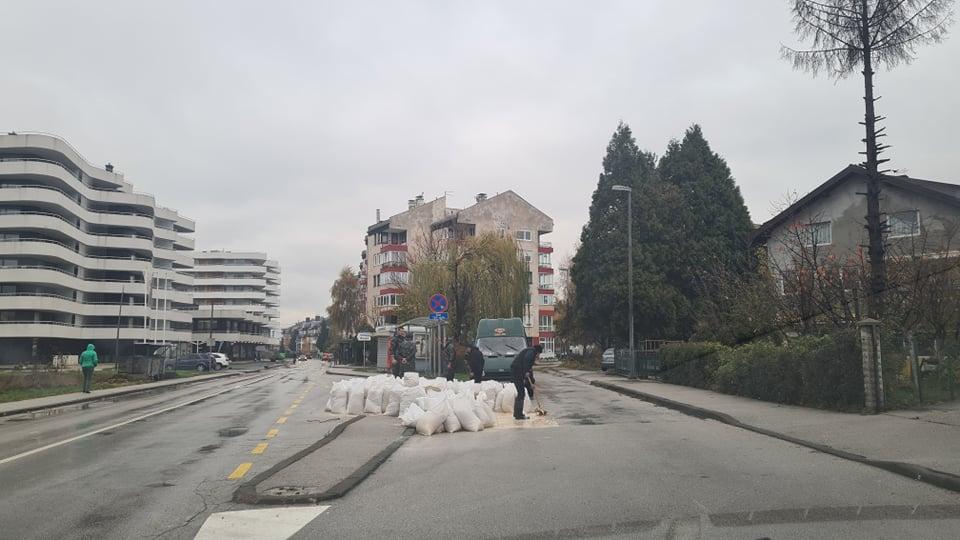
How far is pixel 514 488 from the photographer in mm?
7555

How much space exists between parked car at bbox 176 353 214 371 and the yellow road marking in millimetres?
54954

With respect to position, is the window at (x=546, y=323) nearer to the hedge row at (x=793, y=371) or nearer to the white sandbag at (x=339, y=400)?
the hedge row at (x=793, y=371)

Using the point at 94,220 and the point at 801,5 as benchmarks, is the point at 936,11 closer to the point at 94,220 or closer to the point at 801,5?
the point at 801,5

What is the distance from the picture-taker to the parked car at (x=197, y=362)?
6094 centimetres

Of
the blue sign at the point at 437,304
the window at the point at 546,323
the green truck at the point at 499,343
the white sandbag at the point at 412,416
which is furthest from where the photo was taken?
the window at the point at 546,323

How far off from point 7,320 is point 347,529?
71.3 metres

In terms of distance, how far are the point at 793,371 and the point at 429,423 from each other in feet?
26.4

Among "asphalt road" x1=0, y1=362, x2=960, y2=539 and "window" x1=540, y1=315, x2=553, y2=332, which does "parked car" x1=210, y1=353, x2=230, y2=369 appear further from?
"asphalt road" x1=0, y1=362, x2=960, y2=539

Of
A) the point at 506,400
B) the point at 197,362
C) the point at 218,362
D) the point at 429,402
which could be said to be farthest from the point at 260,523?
the point at 218,362

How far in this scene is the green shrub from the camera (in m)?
21.1

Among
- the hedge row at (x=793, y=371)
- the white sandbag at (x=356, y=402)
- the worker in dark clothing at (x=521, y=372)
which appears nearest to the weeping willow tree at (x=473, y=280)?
the hedge row at (x=793, y=371)

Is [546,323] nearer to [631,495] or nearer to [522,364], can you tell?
[522,364]

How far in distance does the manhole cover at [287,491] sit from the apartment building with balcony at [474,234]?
65128mm

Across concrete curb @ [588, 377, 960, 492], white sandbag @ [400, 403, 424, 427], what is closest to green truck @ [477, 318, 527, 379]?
concrete curb @ [588, 377, 960, 492]
